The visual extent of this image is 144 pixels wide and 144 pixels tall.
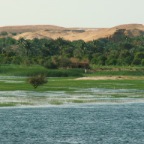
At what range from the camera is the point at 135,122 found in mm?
49781

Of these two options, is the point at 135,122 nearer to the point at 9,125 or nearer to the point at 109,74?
the point at 9,125

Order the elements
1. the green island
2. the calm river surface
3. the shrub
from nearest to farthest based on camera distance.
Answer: the calm river surface → the green island → the shrub

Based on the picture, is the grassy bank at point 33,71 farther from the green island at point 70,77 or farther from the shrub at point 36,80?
the shrub at point 36,80

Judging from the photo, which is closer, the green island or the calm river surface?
the calm river surface

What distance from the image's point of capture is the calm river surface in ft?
134

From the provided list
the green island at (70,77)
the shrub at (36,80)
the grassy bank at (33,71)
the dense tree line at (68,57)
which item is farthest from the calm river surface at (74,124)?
the dense tree line at (68,57)

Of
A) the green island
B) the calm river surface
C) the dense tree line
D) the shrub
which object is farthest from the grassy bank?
the calm river surface

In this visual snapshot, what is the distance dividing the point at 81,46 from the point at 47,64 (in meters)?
56.9

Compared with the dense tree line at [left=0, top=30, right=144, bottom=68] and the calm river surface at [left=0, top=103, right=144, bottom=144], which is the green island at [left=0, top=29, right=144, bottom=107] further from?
the calm river surface at [left=0, top=103, right=144, bottom=144]

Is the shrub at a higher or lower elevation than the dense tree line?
higher

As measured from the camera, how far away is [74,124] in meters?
48.3

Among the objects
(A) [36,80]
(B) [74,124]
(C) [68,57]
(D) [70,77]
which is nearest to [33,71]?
(D) [70,77]

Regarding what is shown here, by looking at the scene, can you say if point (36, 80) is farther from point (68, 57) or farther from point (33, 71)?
point (68, 57)

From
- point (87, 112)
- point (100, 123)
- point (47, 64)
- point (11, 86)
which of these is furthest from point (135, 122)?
point (47, 64)
